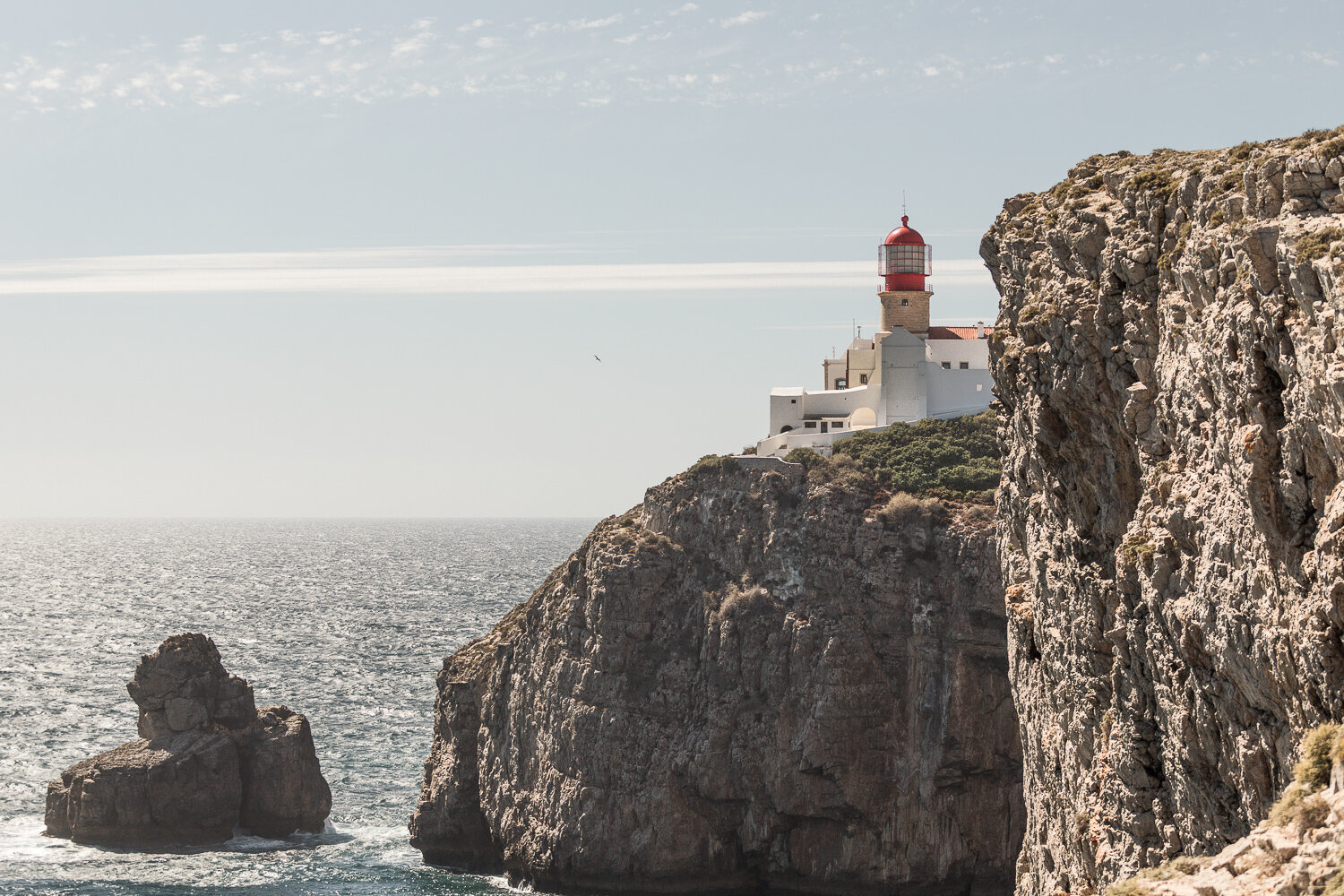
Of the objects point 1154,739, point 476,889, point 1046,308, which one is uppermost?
point 1046,308

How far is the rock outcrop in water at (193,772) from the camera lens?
69.8m

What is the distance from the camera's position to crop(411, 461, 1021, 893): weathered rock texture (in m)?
59.6

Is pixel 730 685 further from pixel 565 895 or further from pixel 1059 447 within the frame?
pixel 1059 447

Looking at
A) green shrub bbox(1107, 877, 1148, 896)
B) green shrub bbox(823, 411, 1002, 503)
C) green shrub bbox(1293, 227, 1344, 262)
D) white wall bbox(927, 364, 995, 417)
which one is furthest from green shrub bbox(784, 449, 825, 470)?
green shrub bbox(1107, 877, 1148, 896)

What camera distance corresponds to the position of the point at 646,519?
230 ft

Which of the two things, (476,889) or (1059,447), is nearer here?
(1059,447)

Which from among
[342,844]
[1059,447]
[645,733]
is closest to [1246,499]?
[1059,447]

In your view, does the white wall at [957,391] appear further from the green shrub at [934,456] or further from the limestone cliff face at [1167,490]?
the limestone cliff face at [1167,490]

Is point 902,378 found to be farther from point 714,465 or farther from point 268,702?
point 268,702

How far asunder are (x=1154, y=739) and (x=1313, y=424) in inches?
347

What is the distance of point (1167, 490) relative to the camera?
23.6 metres

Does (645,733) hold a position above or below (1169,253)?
below

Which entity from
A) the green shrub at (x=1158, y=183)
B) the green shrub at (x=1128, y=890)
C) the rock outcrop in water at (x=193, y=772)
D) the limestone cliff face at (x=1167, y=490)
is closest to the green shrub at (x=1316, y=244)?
the limestone cliff face at (x=1167, y=490)

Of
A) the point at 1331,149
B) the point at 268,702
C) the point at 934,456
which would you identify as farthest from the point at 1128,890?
the point at 268,702
